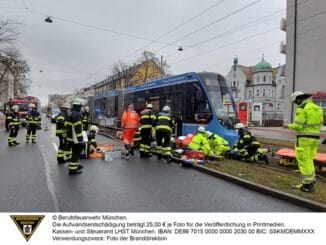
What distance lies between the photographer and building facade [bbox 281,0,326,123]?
32.8 metres

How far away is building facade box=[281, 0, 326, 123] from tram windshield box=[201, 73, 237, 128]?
74.1ft

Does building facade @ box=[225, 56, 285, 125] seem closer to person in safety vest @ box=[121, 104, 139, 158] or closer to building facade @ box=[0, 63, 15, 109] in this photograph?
building facade @ box=[0, 63, 15, 109]

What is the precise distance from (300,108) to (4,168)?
7.79 meters

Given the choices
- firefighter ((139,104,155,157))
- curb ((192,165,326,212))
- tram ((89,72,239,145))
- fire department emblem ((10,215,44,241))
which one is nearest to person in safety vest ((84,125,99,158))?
firefighter ((139,104,155,157))

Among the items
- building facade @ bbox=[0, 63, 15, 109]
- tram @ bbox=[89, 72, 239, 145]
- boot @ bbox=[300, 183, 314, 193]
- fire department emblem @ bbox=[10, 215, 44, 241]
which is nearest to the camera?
fire department emblem @ bbox=[10, 215, 44, 241]

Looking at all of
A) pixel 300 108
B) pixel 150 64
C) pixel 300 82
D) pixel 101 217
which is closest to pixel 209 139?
pixel 300 108

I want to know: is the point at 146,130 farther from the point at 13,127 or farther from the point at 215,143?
the point at 13,127

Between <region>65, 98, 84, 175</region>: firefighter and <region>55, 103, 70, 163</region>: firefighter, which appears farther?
<region>55, 103, 70, 163</region>: firefighter

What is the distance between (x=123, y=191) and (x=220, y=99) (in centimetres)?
729

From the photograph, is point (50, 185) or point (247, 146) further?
point (247, 146)

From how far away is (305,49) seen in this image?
34.8 m

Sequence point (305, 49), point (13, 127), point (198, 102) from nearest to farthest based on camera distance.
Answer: point (198, 102) → point (13, 127) → point (305, 49)

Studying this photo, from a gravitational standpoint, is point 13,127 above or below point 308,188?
above

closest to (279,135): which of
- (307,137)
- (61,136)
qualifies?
(61,136)
